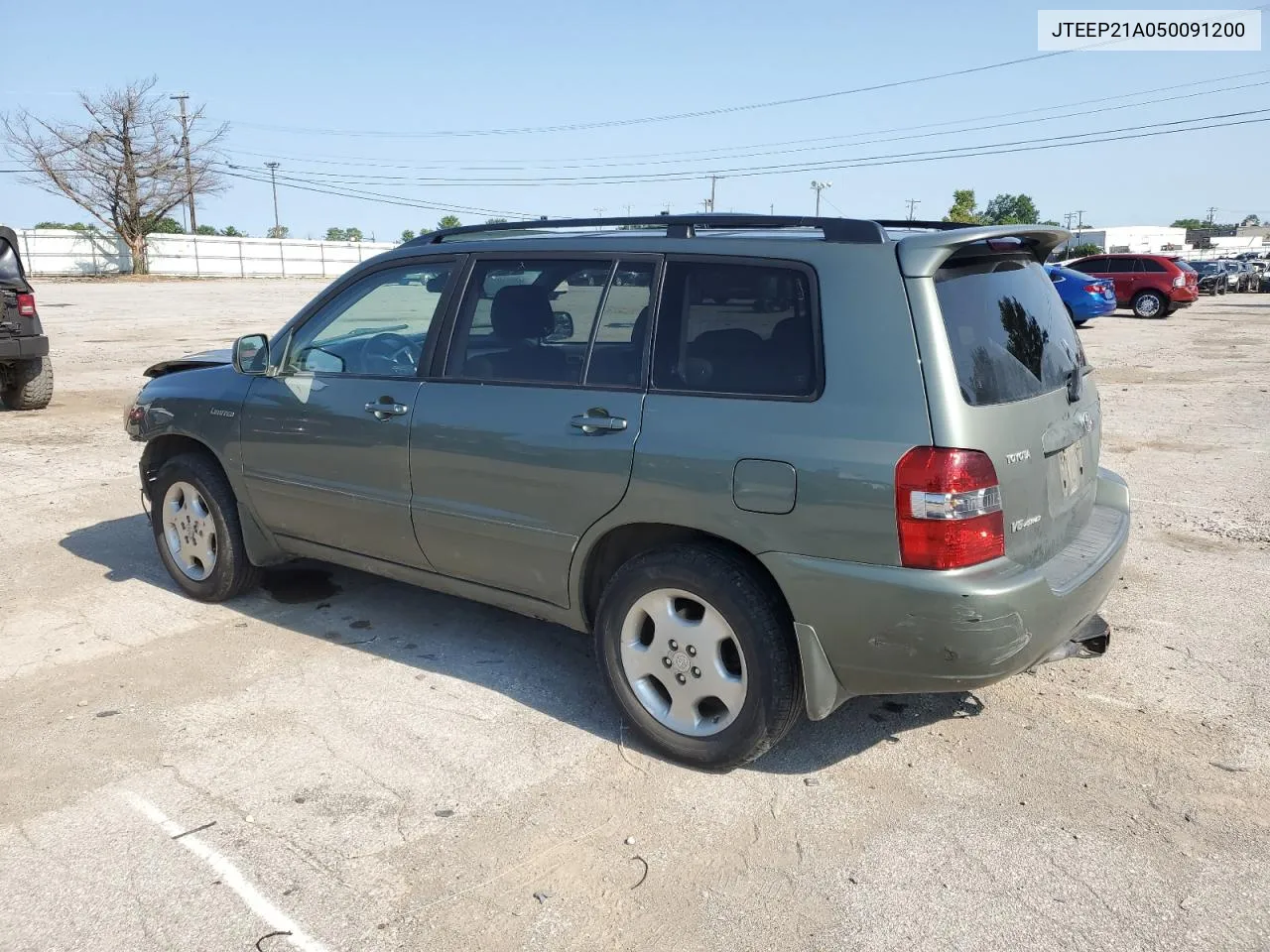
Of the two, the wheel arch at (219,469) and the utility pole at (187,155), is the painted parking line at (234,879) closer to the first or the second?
the wheel arch at (219,469)

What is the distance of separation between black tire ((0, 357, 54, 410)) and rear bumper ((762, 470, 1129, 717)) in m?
10.6

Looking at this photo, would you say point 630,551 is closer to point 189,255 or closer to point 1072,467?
point 1072,467

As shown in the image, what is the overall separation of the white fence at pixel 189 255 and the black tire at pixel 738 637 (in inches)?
2167

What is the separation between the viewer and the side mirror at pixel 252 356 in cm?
478

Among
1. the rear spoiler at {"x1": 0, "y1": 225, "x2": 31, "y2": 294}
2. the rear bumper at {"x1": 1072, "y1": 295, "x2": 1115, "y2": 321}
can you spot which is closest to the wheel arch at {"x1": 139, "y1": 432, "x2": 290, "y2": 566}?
the rear spoiler at {"x1": 0, "y1": 225, "x2": 31, "y2": 294}

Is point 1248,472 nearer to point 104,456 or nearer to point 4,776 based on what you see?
point 4,776

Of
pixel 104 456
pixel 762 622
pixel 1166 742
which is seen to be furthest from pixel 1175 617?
pixel 104 456

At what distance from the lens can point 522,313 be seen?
4023 millimetres

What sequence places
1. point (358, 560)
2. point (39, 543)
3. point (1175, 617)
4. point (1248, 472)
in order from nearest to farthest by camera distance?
point (358, 560), point (1175, 617), point (39, 543), point (1248, 472)

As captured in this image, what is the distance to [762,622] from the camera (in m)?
3.26

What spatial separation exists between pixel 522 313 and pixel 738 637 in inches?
61.4

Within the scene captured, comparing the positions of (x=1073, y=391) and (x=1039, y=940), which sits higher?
(x=1073, y=391)

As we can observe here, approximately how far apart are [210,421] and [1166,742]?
4294 millimetres

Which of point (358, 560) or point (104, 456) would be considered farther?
point (104, 456)
